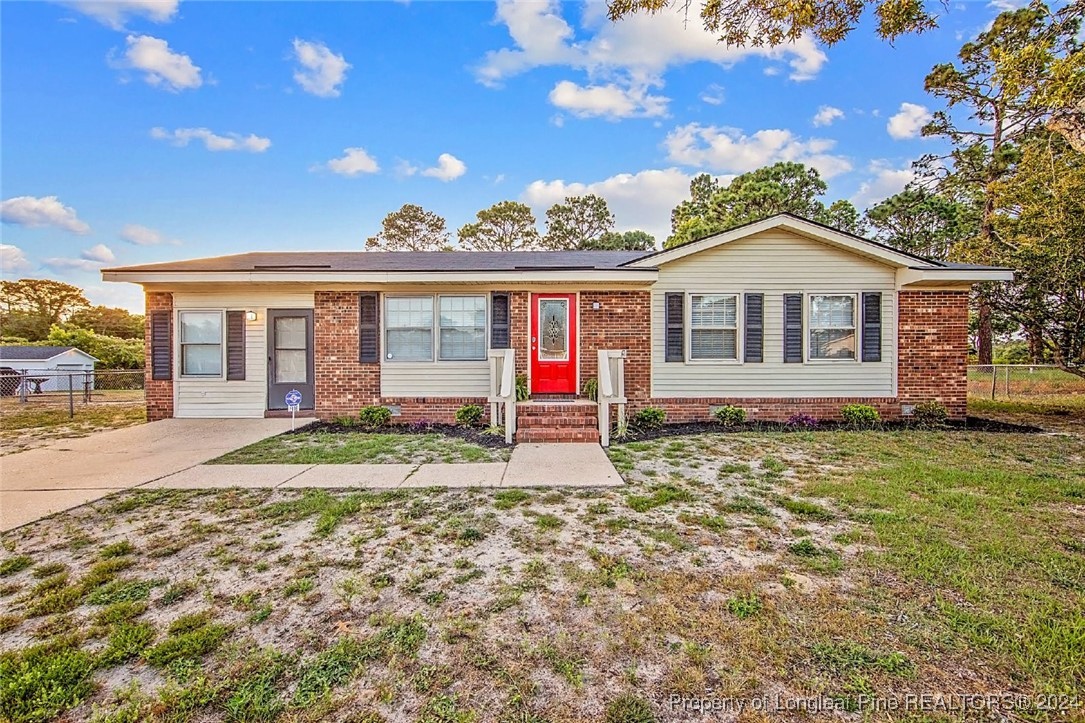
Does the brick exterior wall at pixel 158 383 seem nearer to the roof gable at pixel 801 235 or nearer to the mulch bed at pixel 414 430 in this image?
the mulch bed at pixel 414 430

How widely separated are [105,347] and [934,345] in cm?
3333

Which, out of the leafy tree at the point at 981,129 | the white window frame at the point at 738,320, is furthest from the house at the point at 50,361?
the leafy tree at the point at 981,129

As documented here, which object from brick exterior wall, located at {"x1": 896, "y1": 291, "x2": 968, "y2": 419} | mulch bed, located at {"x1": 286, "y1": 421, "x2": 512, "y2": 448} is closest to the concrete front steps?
mulch bed, located at {"x1": 286, "y1": 421, "x2": 512, "y2": 448}

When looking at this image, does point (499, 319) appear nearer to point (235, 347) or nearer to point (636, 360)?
point (636, 360)

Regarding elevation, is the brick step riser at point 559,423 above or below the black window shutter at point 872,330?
below

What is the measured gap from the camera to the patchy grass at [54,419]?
286 inches

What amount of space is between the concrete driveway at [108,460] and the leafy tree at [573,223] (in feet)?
83.9

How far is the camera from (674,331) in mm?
8484

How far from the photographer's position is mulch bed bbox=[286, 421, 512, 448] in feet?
24.1

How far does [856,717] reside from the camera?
1751 mm

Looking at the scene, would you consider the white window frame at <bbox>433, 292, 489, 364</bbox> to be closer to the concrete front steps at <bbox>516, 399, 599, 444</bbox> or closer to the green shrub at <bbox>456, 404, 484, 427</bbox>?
the green shrub at <bbox>456, 404, 484, 427</bbox>

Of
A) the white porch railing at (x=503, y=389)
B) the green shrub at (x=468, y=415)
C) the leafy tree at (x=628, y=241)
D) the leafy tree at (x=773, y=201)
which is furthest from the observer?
the leafy tree at (x=628, y=241)

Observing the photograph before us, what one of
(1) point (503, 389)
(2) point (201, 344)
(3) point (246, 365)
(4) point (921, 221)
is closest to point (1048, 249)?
(1) point (503, 389)

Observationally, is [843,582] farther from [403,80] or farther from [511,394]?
[403,80]
